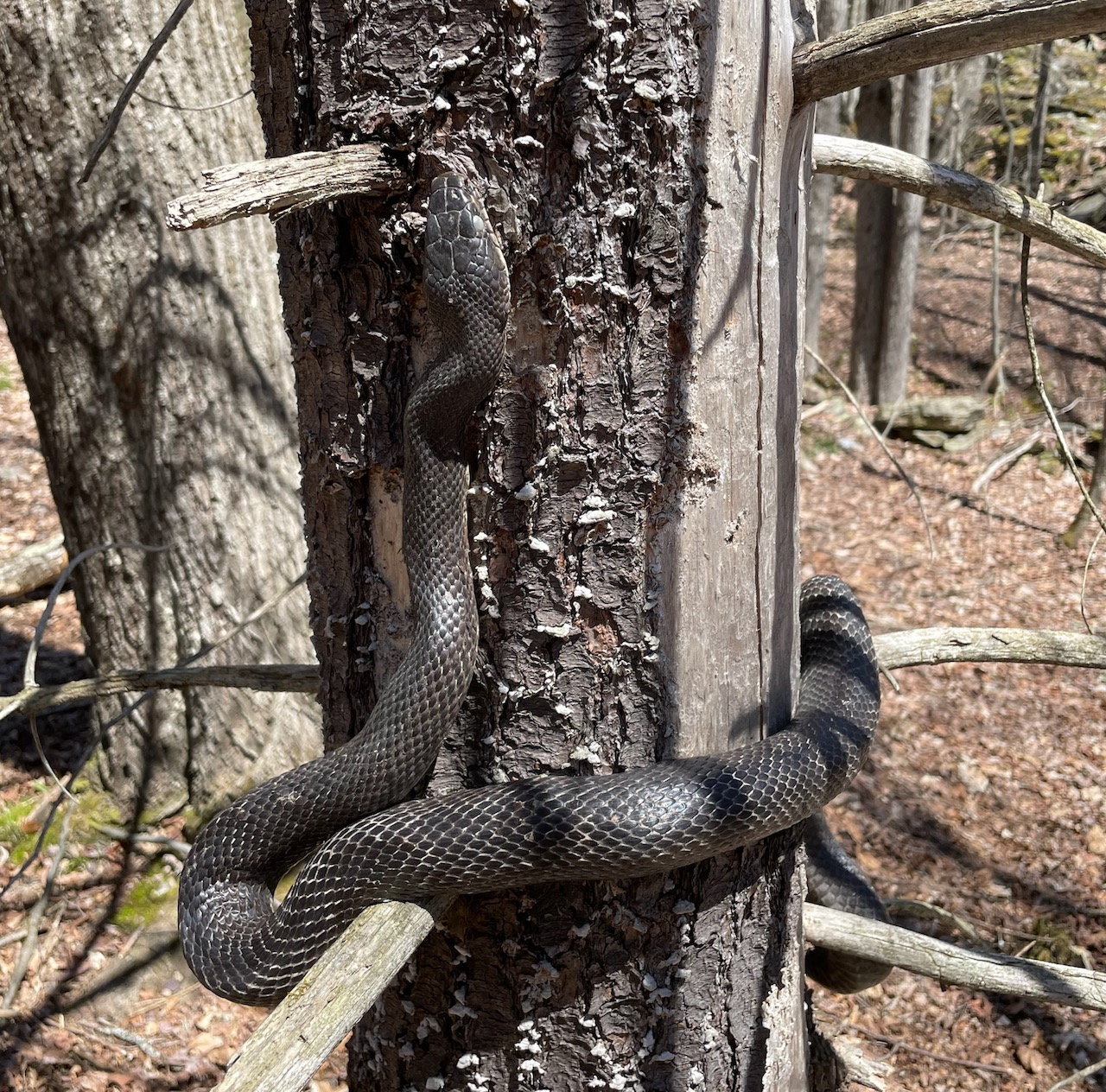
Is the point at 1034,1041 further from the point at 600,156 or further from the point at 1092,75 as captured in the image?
the point at 1092,75

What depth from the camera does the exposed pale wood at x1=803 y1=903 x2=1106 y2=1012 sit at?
1.83m

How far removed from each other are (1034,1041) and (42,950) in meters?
3.79

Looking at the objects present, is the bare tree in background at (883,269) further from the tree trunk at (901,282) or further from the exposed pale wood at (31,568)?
the exposed pale wood at (31,568)

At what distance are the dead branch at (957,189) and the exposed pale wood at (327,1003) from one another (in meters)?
1.54

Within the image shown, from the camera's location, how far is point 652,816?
1.64 meters

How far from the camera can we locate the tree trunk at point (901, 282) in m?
9.01

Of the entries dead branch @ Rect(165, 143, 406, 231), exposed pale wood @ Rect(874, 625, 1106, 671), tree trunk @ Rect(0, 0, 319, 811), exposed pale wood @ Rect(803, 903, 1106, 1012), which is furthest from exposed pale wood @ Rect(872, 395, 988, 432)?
dead branch @ Rect(165, 143, 406, 231)

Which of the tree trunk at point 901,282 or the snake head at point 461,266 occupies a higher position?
the snake head at point 461,266

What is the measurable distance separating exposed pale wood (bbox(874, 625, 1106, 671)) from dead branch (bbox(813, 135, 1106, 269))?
2.50 ft

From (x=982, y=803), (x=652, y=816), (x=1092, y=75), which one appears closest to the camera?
(x=652, y=816)

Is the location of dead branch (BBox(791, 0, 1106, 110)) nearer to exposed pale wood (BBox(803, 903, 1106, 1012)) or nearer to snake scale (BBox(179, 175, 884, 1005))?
snake scale (BBox(179, 175, 884, 1005))

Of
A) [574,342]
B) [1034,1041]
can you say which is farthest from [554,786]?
[1034,1041]

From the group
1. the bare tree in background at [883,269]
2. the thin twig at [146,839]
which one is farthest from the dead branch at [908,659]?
the bare tree in background at [883,269]

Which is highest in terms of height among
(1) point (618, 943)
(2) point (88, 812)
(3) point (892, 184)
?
(3) point (892, 184)
